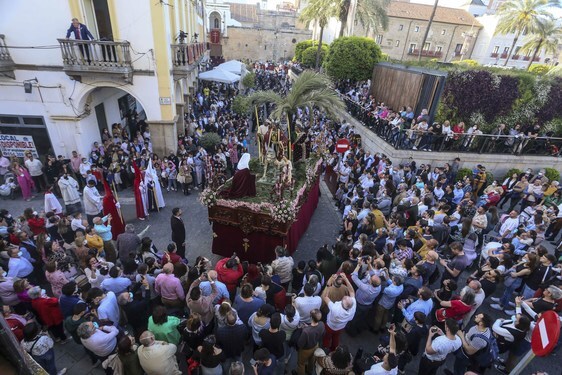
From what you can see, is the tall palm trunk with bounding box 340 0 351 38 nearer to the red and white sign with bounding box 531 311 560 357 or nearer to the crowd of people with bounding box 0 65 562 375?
the crowd of people with bounding box 0 65 562 375

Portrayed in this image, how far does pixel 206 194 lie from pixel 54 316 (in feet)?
12.8

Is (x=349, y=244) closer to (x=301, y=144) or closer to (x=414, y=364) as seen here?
(x=414, y=364)

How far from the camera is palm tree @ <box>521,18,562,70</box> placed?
30625mm

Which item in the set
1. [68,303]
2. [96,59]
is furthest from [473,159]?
[96,59]

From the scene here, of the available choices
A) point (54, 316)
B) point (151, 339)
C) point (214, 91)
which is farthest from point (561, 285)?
point (214, 91)

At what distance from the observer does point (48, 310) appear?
5.27 metres

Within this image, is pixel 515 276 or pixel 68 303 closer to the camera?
pixel 68 303

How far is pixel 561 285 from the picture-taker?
5.76m

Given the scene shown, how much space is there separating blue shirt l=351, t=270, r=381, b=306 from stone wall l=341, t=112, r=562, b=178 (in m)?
8.65

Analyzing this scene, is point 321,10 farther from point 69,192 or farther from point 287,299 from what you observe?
point 287,299

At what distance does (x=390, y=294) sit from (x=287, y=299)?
1947 mm

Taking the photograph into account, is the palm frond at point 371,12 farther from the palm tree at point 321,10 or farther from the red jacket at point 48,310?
the red jacket at point 48,310

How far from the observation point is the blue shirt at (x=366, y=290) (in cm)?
566

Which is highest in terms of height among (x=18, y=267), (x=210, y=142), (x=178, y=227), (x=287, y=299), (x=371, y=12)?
(x=371, y=12)
